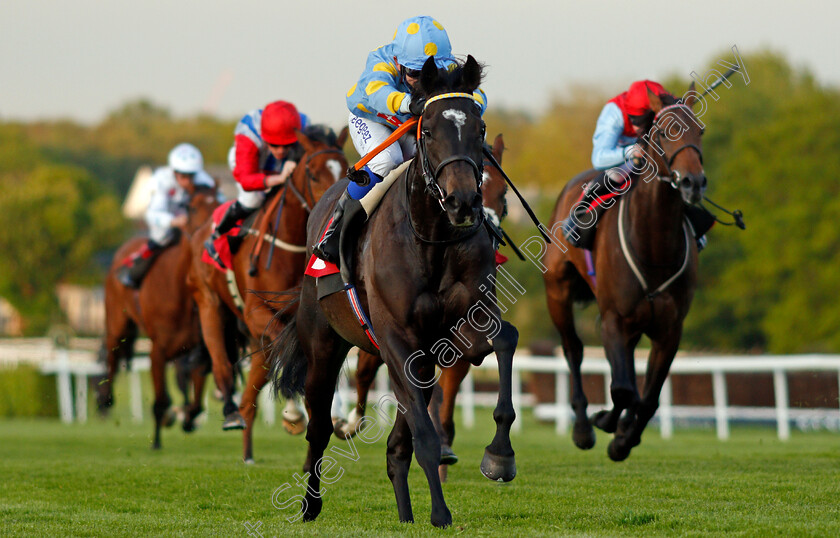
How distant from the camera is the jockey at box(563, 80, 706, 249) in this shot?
8.11 meters

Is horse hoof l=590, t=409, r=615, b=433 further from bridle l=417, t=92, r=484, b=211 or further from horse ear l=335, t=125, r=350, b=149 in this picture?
bridle l=417, t=92, r=484, b=211

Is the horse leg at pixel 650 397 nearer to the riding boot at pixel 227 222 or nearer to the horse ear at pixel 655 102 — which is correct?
the horse ear at pixel 655 102

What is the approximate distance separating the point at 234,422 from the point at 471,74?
4.30 metres

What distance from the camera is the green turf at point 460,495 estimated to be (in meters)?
5.26

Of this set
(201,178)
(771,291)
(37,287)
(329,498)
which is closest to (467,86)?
(329,498)

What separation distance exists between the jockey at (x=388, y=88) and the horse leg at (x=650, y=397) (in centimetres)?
254

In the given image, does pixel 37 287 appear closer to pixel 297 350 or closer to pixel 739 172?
pixel 739 172

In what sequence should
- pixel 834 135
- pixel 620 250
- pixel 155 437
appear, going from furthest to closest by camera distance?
pixel 834 135 < pixel 155 437 < pixel 620 250

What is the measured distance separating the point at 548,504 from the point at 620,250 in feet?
7.74

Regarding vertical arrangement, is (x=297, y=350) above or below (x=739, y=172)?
below

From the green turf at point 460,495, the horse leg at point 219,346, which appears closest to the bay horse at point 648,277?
the green turf at point 460,495

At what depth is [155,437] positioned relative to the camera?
442 inches

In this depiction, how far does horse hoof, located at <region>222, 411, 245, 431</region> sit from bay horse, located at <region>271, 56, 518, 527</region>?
3124 mm

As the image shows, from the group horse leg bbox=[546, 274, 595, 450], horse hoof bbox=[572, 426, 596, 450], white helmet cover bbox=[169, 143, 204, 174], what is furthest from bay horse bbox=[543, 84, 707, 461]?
white helmet cover bbox=[169, 143, 204, 174]
